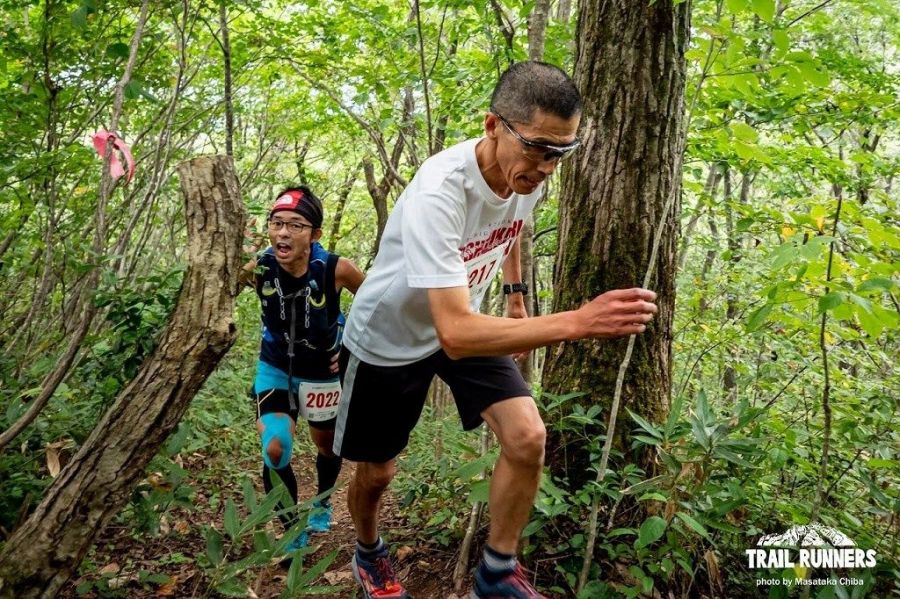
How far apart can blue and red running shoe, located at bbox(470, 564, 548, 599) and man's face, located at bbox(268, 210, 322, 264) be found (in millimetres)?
2204

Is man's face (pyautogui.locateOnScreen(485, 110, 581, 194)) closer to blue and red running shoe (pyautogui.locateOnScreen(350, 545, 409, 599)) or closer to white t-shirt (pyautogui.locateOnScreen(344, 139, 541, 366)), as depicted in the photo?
white t-shirt (pyautogui.locateOnScreen(344, 139, 541, 366))

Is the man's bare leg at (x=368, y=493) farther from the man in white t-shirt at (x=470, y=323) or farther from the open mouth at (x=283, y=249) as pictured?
the open mouth at (x=283, y=249)

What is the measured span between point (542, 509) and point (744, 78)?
2003 millimetres

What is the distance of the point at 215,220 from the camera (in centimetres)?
262

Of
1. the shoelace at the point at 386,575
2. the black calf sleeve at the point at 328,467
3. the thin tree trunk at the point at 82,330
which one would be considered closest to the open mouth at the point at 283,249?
the thin tree trunk at the point at 82,330

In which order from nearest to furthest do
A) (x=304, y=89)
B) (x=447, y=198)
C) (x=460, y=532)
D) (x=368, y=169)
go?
1. (x=447, y=198)
2. (x=460, y=532)
3. (x=304, y=89)
4. (x=368, y=169)

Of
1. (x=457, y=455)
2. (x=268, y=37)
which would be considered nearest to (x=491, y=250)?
(x=457, y=455)

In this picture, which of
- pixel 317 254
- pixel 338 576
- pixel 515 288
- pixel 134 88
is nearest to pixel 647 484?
pixel 515 288

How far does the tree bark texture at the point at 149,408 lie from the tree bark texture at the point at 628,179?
5.64ft

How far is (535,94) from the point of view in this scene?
2.17m

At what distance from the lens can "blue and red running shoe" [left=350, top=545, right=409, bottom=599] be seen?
2832 mm

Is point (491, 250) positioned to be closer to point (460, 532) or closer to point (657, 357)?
point (657, 357)

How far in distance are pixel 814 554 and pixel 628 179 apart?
6.05 ft

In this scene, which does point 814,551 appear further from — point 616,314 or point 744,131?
point 744,131
